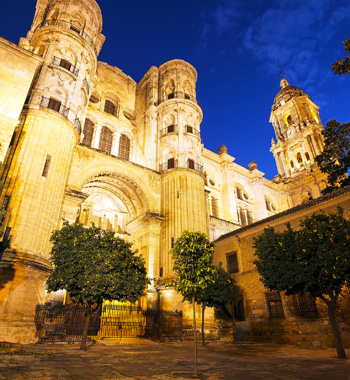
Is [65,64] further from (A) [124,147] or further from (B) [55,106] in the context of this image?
(A) [124,147]

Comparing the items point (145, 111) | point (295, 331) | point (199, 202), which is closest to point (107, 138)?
point (145, 111)

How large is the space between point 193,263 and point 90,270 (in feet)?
17.2

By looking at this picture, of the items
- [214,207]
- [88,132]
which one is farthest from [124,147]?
[214,207]

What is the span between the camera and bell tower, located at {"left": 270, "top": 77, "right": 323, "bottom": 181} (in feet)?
129

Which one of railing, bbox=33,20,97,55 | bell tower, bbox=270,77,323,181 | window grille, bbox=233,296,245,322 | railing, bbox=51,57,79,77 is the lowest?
window grille, bbox=233,296,245,322

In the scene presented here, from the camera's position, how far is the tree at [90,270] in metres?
11.1

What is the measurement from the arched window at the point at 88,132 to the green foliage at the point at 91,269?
14.5 metres

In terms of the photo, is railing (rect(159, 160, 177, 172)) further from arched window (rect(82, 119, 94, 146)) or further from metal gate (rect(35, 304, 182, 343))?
metal gate (rect(35, 304, 182, 343))

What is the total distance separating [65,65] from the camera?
2066cm

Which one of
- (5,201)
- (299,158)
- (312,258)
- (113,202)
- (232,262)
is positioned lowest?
(312,258)

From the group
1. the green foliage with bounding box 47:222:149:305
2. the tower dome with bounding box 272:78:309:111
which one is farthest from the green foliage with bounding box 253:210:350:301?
the tower dome with bounding box 272:78:309:111

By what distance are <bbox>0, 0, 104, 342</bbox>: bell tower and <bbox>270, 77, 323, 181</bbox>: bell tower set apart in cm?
3077

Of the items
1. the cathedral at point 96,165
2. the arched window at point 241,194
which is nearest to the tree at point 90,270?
the cathedral at point 96,165

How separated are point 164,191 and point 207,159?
11960 millimetres
